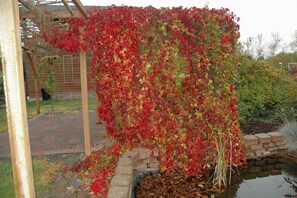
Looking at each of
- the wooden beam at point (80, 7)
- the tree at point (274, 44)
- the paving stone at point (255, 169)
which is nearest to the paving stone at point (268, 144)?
the paving stone at point (255, 169)

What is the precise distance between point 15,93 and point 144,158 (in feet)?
8.10

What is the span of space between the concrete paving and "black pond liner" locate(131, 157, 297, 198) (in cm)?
202

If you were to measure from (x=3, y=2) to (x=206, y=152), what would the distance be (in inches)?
132

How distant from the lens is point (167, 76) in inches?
151

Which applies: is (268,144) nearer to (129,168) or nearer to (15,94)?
(129,168)

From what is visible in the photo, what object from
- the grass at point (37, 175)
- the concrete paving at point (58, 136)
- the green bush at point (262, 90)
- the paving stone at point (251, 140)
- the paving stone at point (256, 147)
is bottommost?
the concrete paving at point (58, 136)

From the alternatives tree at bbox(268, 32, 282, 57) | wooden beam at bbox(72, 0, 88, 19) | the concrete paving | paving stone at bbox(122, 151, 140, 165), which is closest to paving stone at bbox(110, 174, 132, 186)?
paving stone at bbox(122, 151, 140, 165)

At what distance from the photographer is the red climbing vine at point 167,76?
3758 mm

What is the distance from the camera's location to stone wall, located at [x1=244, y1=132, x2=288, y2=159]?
462 centimetres

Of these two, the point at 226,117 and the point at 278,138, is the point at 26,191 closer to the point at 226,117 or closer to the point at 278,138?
the point at 226,117

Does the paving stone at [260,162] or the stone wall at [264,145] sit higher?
the stone wall at [264,145]

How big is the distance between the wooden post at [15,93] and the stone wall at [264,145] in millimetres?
3703

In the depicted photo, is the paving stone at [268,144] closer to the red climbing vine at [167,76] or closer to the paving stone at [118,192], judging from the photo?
the red climbing vine at [167,76]

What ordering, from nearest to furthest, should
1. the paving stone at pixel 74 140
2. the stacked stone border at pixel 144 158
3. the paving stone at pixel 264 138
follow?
the stacked stone border at pixel 144 158, the paving stone at pixel 264 138, the paving stone at pixel 74 140
